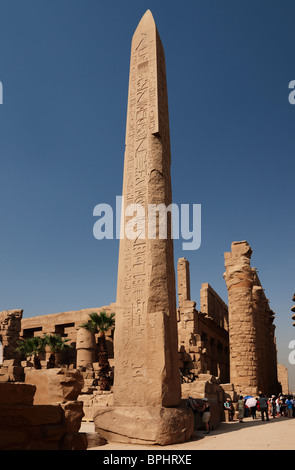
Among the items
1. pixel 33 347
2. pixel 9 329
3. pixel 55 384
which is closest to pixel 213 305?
pixel 33 347

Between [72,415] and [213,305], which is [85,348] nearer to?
[213,305]

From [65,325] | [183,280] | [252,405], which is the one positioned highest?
[183,280]

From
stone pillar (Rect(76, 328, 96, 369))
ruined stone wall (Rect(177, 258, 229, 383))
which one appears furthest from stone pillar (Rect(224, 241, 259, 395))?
stone pillar (Rect(76, 328, 96, 369))

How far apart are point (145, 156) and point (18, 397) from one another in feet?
16.9

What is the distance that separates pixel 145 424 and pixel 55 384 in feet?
5.89

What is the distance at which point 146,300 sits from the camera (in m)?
6.66

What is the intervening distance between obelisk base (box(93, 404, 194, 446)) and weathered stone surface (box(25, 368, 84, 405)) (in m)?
1.45

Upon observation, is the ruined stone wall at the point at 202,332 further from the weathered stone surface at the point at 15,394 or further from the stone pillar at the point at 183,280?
the weathered stone surface at the point at 15,394

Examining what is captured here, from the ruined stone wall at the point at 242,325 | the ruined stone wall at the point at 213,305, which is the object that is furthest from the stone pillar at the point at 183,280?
the ruined stone wall at the point at 242,325

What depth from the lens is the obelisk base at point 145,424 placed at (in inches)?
228

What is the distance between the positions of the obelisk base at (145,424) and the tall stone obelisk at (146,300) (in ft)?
0.04

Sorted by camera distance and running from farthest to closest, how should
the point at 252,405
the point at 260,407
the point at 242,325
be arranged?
the point at 242,325 < the point at 252,405 < the point at 260,407

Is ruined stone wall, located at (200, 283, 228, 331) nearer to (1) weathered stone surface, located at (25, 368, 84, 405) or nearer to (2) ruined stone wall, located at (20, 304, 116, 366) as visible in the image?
(2) ruined stone wall, located at (20, 304, 116, 366)
